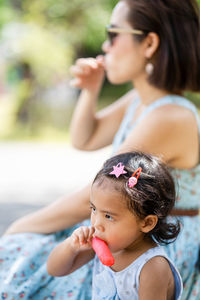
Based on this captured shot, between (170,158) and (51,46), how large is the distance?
26.7 feet

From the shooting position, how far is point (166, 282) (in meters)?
1.33

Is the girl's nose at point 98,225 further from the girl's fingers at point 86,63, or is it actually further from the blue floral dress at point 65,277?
the girl's fingers at point 86,63

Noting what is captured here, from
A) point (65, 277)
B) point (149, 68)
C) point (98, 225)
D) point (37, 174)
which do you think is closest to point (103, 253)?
point (98, 225)

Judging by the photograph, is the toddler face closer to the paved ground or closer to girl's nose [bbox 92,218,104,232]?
girl's nose [bbox 92,218,104,232]

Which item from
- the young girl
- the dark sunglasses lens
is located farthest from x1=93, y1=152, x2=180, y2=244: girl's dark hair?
the dark sunglasses lens

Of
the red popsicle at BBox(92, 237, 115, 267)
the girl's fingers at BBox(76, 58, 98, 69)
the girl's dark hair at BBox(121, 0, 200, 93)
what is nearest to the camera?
the red popsicle at BBox(92, 237, 115, 267)

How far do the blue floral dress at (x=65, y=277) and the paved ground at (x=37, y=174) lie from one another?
2.35m

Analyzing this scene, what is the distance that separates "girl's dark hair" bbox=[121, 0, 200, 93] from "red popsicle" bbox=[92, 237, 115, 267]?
96 cm

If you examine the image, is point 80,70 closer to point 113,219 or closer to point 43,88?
point 113,219

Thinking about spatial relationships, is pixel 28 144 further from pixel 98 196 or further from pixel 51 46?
pixel 98 196

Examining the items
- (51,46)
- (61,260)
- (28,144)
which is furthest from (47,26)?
(61,260)

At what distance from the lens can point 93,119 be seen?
2500mm

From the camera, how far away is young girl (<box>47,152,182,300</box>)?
130cm

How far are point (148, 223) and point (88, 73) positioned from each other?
1.18m
